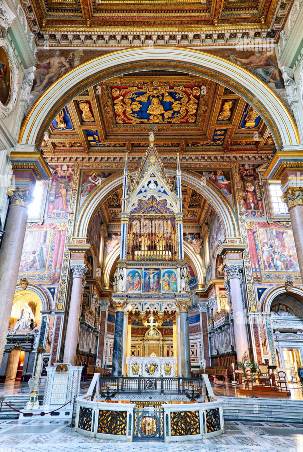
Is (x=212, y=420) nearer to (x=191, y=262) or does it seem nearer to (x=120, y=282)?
(x=120, y=282)

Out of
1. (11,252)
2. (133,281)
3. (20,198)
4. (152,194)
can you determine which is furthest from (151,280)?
(20,198)

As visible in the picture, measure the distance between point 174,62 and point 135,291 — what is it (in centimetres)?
855

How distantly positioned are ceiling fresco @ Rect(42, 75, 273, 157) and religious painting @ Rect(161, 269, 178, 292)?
25.0ft

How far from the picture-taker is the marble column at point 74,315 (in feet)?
49.3

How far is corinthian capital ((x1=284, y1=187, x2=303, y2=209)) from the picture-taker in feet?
31.4

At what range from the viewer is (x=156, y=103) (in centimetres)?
1609

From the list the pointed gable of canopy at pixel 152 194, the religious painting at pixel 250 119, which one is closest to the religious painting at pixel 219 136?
the religious painting at pixel 250 119

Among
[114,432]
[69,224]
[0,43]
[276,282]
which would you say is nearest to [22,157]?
[0,43]

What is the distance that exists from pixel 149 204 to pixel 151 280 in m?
3.47

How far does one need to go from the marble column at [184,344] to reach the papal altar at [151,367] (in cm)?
63

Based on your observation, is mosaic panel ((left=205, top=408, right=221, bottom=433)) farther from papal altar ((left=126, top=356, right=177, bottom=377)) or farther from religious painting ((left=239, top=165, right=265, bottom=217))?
religious painting ((left=239, top=165, right=265, bottom=217))

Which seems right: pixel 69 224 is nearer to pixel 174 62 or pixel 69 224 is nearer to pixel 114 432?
pixel 174 62

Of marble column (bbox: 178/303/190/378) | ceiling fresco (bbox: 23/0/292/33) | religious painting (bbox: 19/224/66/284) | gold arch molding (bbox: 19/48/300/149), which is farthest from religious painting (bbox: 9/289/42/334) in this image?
ceiling fresco (bbox: 23/0/292/33)

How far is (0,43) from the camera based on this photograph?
8.54 meters
